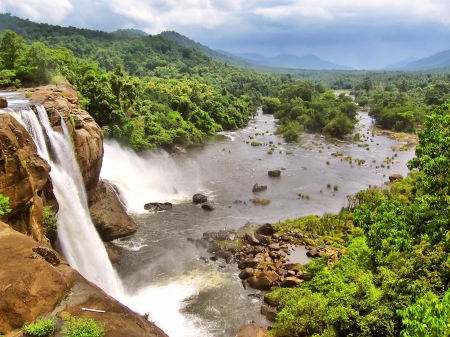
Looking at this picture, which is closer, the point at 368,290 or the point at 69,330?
the point at 69,330

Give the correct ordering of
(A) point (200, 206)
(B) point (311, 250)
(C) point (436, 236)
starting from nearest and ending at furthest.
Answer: (C) point (436, 236) → (B) point (311, 250) → (A) point (200, 206)

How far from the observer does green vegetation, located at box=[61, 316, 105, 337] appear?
9.55m

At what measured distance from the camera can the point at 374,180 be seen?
143 feet

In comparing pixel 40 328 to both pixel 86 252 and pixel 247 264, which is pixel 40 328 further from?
pixel 247 264

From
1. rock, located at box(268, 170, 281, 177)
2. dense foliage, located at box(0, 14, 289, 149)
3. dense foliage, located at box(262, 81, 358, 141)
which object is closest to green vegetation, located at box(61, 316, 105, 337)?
dense foliage, located at box(0, 14, 289, 149)

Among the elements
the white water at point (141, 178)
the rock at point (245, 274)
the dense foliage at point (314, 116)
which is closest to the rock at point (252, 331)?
the rock at point (245, 274)

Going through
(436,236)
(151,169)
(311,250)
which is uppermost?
(436,236)

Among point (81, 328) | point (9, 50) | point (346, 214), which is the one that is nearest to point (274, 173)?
point (346, 214)

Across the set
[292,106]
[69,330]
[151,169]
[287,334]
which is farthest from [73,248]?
[292,106]

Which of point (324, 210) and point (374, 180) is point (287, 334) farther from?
point (374, 180)

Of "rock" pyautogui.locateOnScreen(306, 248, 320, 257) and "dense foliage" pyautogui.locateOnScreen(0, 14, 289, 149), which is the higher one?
"dense foliage" pyautogui.locateOnScreen(0, 14, 289, 149)

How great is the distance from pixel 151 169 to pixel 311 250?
22264 millimetres

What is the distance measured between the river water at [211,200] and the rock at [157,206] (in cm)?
63

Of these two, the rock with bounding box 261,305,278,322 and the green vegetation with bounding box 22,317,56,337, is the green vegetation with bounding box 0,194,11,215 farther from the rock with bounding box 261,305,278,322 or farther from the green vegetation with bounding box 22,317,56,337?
the rock with bounding box 261,305,278,322
